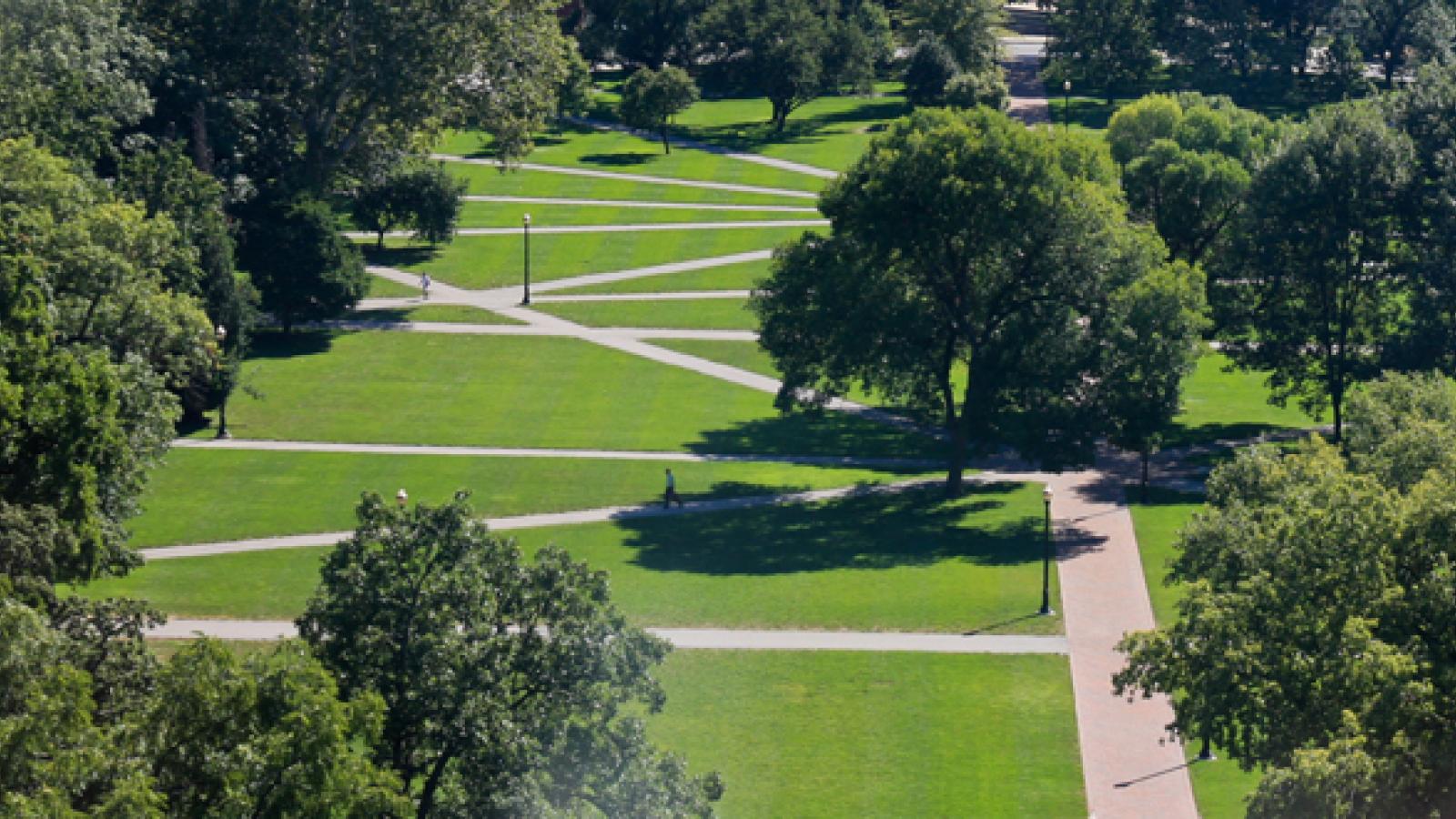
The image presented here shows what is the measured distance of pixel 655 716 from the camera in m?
37.7

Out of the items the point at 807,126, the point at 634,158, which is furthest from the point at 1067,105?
the point at 634,158

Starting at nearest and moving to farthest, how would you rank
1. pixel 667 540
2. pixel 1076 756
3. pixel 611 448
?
pixel 1076 756
pixel 667 540
pixel 611 448

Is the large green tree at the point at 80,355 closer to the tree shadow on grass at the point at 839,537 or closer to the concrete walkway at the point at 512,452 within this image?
the concrete walkway at the point at 512,452

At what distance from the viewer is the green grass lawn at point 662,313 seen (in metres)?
72.4

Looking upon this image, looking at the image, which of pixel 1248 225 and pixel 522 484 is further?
pixel 1248 225

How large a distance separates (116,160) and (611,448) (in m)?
18.3

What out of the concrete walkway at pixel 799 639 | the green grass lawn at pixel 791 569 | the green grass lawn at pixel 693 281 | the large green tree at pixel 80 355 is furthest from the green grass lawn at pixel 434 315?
the concrete walkway at pixel 799 639

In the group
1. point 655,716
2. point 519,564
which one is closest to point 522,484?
point 655,716

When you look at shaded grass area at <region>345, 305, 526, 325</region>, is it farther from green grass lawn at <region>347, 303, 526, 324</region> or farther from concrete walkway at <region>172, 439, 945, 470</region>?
concrete walkway at <region>172, 439, 945, 470</region>

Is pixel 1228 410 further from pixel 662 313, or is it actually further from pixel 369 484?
pixel 369 484

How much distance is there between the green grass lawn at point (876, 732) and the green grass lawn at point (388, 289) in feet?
123

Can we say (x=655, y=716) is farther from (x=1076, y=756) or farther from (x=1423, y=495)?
(x=1423, y=495)

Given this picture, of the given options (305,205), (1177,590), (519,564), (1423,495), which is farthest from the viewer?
(305,205)

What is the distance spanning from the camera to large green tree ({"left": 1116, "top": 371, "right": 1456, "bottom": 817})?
2608 cm
